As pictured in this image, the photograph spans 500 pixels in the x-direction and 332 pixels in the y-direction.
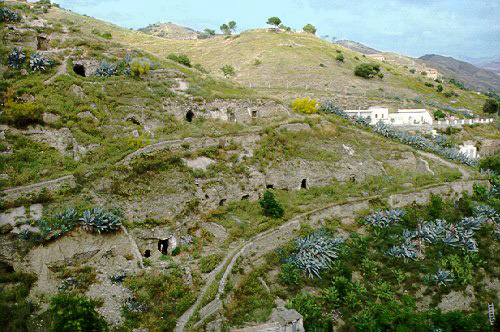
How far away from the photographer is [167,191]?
709 inches

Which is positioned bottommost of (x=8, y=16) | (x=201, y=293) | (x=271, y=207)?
(x=201, y=293)

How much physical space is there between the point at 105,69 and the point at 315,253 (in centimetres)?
1708

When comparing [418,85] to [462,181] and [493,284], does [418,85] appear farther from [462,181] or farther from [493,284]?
[493,284]

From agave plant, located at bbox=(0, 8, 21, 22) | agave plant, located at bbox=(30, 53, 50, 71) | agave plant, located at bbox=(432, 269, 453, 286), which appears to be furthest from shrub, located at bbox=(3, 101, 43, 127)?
agave plant, located at bbox=(432, 269, 453, 286)

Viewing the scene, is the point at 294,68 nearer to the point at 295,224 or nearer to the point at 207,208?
the point at 207,208

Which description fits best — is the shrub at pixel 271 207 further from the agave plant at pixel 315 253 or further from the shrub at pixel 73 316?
the shrub at pixel 73 316

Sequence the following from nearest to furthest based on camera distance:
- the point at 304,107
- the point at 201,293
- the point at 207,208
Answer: the point at 201,293
the point at 207,208
the point at 304,107

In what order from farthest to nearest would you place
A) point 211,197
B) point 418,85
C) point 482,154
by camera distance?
point 418,85 → point 482,154 → point 211,197

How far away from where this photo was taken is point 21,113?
1853cm

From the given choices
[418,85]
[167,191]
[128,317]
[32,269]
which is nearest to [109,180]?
[167,191]

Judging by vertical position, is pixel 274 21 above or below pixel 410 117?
above

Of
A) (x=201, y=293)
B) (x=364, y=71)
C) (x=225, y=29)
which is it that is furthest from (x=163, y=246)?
(x=225, y=29)

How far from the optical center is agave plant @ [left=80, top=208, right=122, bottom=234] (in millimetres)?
14359

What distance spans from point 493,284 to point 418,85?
52.8 metres
